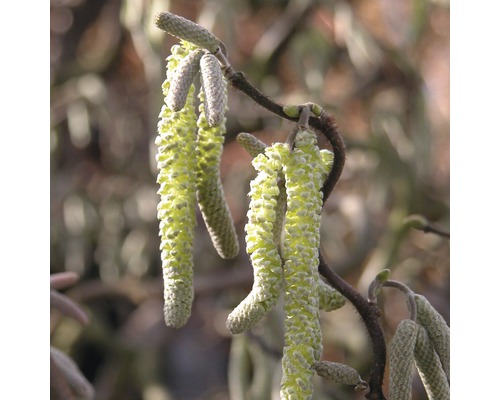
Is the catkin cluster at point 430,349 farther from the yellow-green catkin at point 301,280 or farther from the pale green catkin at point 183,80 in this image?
the pale green catkin at point 183,80

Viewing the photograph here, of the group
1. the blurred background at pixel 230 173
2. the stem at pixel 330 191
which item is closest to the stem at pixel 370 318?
the stem at pixel 330 191

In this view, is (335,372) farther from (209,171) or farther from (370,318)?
(209,171)

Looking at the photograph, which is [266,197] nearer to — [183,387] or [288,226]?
[288,226]

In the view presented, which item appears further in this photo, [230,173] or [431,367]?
[230,173]

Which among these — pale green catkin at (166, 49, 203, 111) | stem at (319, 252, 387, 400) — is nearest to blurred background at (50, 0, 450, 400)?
stem at (319, 252, 387, 400)

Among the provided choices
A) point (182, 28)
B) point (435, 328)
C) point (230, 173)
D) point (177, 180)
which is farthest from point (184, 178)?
point (230, 173)

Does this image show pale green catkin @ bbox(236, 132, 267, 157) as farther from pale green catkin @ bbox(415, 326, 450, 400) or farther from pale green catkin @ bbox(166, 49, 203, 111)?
pale green catkin @ bbox(415, 326, 450, 400)
